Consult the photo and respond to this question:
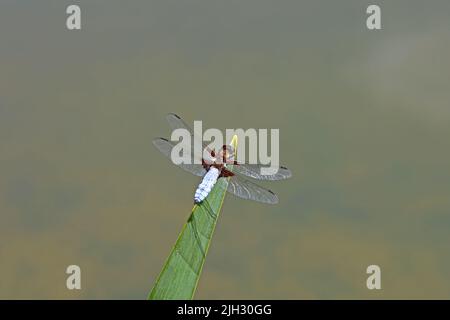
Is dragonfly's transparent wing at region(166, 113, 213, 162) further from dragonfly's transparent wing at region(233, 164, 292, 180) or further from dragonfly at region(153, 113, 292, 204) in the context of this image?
dragonfly's transparent wing at region(233, 164, 292, 180)

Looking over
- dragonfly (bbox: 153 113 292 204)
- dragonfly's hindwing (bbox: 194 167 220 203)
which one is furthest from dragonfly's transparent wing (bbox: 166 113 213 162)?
dragonfly's hindwing (bbox: 194 167 220 203)

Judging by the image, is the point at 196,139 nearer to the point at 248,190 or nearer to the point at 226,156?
the point at 226,156

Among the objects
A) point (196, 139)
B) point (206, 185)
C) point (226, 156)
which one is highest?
point (196, 139)

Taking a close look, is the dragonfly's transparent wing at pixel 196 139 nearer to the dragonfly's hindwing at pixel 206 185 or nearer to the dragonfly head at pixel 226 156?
the dragonfly head at pixel 226 156

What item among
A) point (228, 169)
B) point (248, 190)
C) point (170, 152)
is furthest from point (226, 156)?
point (170, 152)

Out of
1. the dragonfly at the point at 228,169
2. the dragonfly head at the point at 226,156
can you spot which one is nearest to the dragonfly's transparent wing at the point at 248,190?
the dragonfly at the point at 228,169
